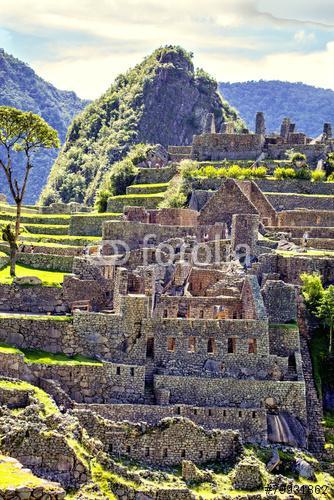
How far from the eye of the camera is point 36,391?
41844 millimetres

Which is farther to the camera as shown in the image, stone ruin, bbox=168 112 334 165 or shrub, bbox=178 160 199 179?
stone ruin, bbox=168 112 334 165

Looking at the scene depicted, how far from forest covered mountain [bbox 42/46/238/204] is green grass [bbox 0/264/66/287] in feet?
237

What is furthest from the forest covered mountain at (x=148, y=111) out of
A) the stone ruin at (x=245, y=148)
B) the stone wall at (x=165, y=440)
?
the stone wall at (x=165, y=440)

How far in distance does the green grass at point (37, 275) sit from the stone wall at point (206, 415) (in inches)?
334

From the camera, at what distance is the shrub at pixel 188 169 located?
241ft

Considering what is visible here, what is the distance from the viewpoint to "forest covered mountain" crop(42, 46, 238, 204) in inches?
5212

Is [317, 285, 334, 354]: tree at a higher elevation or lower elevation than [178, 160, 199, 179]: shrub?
lower

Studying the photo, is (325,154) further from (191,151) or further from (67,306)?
(67,306)

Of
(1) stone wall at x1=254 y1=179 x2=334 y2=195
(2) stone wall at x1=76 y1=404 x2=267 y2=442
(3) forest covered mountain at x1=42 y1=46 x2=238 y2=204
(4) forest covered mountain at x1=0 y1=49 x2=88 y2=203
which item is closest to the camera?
(2) stone wall at x1=76 y1=404 x2=267 y2=442

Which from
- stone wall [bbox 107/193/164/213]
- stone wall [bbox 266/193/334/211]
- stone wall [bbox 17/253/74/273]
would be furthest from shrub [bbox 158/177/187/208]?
stone wall [bbox 17/253/74/273]

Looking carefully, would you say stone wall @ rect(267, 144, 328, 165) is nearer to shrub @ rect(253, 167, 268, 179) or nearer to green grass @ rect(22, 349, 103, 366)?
shrub @ rect(253, 167, 268, 179)

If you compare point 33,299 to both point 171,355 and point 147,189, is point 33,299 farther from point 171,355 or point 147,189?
point 147,189

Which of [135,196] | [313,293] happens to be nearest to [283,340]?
[313,293]

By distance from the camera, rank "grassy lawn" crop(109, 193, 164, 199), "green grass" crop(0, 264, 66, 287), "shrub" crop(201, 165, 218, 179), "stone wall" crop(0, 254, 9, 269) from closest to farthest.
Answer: "green grass" crop(0, 264, 66, 287) < "stone wall" crop(0, 254, 9, 269) < "grassy lawn" crop(109, 193, 164, 199) < "shrub" crop(201, 165, 218, 179)
